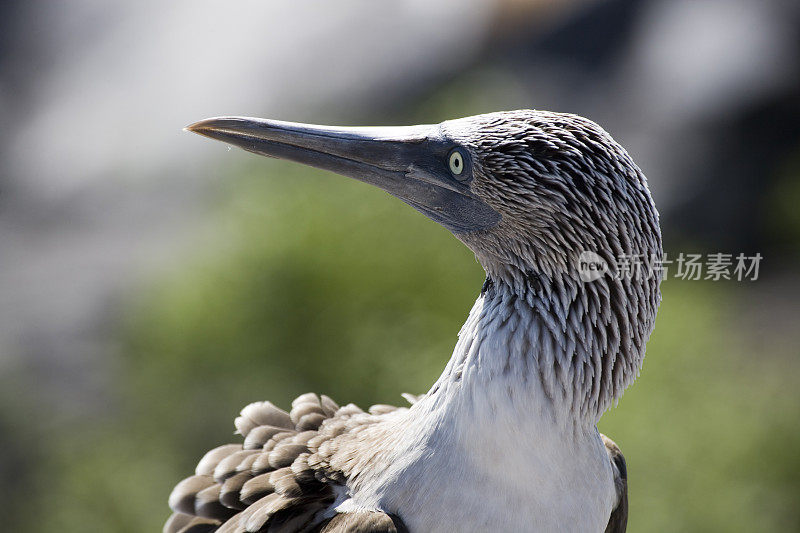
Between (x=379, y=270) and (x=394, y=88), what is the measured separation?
9.11 feet

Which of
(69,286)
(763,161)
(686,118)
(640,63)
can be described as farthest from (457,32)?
(69,286)

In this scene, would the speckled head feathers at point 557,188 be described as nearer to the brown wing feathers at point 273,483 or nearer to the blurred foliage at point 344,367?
the brown wing feathers at point 273,483

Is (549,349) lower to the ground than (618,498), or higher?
higher

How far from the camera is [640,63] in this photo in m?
6.93

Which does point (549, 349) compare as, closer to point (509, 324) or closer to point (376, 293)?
point (509, 324)

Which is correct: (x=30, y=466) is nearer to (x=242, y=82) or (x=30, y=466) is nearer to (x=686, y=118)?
(x=242, y=82)

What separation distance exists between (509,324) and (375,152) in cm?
55

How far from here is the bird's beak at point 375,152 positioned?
6.88 feet

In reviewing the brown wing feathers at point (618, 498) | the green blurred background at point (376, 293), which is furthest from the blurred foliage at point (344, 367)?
the brown wing feathers at point (618, 498)

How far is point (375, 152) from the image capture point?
2.12 metres

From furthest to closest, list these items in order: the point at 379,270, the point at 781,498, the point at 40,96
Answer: the point at 40,96, the point at 379,270, the point at 781,498

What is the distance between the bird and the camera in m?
2.00

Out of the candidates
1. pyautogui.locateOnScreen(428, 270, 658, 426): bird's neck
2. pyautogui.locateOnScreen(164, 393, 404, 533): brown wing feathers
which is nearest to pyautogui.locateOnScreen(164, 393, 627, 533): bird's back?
pyautogui.locateOnScreen(164, 393, 404, 533): brown wing feathers

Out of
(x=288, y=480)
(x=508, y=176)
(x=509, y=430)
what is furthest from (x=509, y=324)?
(x=288, y=480)
